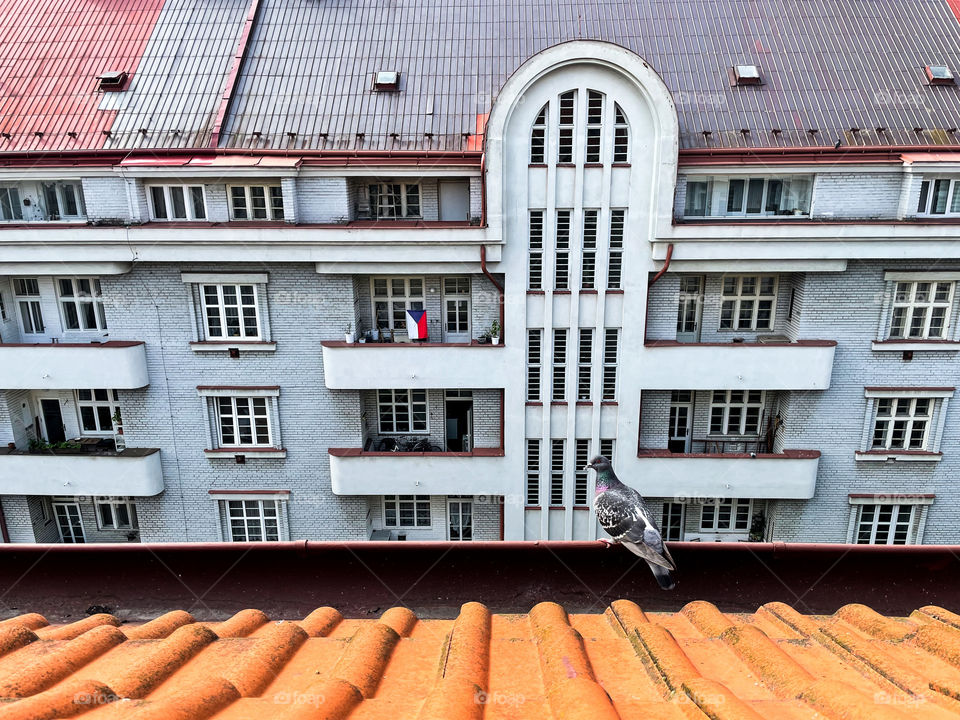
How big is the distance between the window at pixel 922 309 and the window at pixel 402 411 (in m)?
13.5

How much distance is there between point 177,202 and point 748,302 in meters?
16.2

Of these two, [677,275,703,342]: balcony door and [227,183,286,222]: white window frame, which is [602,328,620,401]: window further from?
[227,183,286,222]: white window frame

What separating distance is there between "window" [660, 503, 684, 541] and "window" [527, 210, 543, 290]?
8014 mm

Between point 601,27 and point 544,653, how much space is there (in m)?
20.0

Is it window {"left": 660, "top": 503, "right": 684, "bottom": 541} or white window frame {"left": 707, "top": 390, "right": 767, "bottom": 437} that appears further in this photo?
window {"left": 660, "top": 503, "right": 684, "bottom": 541}

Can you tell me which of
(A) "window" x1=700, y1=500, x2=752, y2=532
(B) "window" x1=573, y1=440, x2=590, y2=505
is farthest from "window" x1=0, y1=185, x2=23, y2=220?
(A) "window" x1=700, y1=500, x2=752, y2=532

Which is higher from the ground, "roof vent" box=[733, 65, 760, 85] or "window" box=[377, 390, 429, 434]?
"roof vent" box=[733, 65, 760, 85]

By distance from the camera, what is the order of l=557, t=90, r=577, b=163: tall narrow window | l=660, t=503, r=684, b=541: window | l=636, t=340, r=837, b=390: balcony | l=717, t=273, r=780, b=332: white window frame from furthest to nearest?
l=660, t=503, r=684, b=541: window
l=717, t=273, r=780, b=332: white window frame
l=636, t=340, r=837, b=390: balcony
l=557, t=90, r=577, b=163: tall narrow window

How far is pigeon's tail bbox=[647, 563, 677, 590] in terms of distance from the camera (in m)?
6.89

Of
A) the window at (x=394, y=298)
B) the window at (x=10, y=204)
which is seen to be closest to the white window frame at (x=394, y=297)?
the window at (x=394, y=298)

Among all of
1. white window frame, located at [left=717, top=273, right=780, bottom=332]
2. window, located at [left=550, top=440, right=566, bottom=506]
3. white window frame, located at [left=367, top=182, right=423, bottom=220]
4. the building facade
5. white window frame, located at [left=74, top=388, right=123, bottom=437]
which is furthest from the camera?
white window frame, located at [left=74, top=388, right=123, bottom=437]

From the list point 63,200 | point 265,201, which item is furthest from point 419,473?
point 63,200

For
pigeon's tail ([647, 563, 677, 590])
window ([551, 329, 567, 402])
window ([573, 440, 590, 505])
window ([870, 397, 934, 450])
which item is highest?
pigeon's tail ([647, 563, 677, 590])

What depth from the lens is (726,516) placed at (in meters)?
19.7
